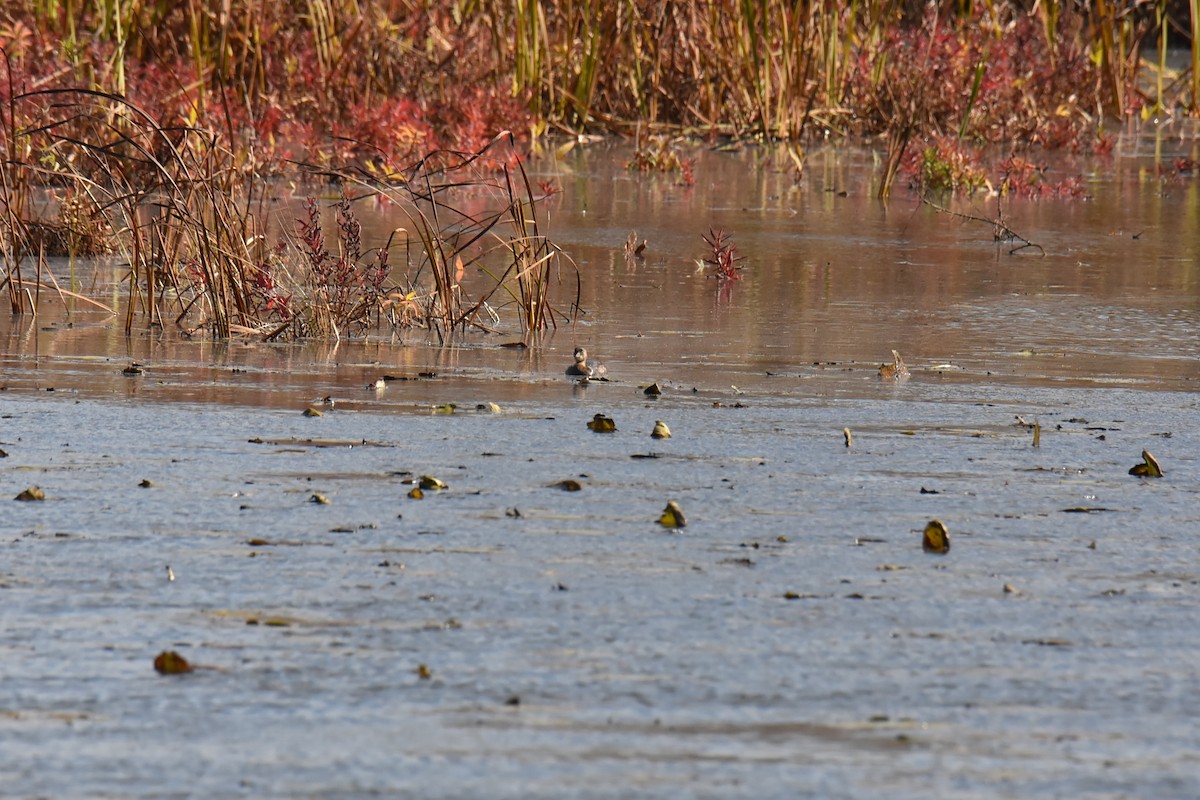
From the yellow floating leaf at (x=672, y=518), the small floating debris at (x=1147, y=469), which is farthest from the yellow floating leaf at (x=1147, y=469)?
the yellow floating leaf at (x=672, y=518)

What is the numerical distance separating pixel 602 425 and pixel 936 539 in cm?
116

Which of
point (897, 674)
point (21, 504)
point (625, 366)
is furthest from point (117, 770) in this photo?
point (625, 366)

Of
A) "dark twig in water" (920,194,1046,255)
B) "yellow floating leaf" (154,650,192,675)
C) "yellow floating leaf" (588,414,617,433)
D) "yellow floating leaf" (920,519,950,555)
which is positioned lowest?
"yellow floating leaf" (154,650,192,675)

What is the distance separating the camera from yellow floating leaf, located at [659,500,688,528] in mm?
3453

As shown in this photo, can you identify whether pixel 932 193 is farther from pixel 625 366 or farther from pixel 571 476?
pixel 571 476

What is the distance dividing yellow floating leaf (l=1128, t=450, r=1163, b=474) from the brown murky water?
0.16 feet

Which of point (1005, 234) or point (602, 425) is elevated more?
point (1005, 234)

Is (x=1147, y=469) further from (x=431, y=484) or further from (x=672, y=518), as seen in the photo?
(x=431, y=484)

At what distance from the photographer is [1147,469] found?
391cm

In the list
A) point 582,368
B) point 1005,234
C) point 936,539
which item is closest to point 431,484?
point 936,539

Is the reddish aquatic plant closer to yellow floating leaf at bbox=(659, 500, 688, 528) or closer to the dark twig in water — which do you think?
the dark twig in water

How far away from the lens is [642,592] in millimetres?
3023

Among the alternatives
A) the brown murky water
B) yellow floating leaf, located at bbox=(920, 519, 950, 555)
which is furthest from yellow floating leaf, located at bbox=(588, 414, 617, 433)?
yellow floating leaf, located at bbox=(920, 519, 950, 555)

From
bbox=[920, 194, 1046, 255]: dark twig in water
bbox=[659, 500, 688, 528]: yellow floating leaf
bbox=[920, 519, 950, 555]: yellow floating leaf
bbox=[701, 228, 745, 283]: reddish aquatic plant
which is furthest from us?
bbox=[920, 194, 1046, 255]: dark twig in water
